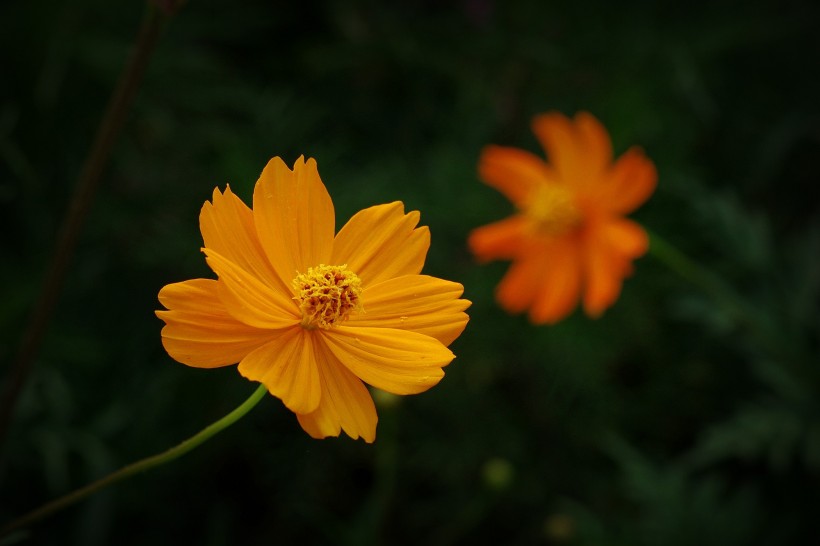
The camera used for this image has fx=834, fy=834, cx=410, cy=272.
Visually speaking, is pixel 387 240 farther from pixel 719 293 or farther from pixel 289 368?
pixel 719 293

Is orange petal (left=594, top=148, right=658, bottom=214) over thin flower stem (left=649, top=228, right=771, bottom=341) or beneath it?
over

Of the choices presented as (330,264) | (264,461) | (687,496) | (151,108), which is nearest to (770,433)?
(687,496)

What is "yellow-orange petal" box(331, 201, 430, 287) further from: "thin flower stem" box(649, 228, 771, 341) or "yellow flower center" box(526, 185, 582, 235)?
"yellow flower center" box(526, 185, 582, 235)

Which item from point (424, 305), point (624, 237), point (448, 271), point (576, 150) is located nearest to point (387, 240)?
point (424, 305)

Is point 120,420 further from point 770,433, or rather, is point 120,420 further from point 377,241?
point 770,433

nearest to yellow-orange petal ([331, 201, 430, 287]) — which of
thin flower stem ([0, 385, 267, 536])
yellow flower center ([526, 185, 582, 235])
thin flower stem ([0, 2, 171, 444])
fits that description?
thin flower stem ([0, 385, 267, 536])

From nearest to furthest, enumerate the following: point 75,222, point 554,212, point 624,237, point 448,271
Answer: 1. point 75,222
2. point 624,237
3. point 554,212
4. point 448,271
